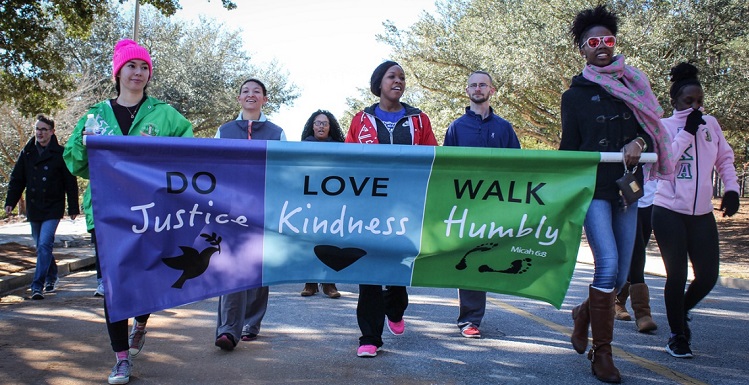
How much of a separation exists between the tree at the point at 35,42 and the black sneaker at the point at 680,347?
11.3 metres

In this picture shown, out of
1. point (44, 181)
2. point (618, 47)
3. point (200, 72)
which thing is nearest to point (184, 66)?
point (200, 72)

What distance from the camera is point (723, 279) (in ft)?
35.9

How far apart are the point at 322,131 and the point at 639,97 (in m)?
4.22

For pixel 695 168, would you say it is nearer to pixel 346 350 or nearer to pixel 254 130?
pixel 346 350

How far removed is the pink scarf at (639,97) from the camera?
4.52m

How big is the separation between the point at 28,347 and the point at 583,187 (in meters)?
4.13

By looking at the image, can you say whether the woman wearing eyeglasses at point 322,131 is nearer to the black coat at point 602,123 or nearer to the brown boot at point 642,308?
the brown boot at point 642,308

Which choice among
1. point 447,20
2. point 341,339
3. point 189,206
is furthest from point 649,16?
point 189,206

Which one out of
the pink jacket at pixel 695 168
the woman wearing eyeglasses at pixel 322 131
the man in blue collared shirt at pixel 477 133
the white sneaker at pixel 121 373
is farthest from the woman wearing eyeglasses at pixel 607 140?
the woman wearing eyeglasses at pixel 322 131

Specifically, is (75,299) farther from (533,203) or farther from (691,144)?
(691,144)

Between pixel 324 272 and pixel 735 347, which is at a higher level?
pixel 324 272

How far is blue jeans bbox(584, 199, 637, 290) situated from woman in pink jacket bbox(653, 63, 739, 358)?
0.93 meters

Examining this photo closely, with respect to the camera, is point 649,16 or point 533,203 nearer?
point 533,203

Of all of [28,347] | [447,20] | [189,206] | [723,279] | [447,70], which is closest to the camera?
[189,206]
